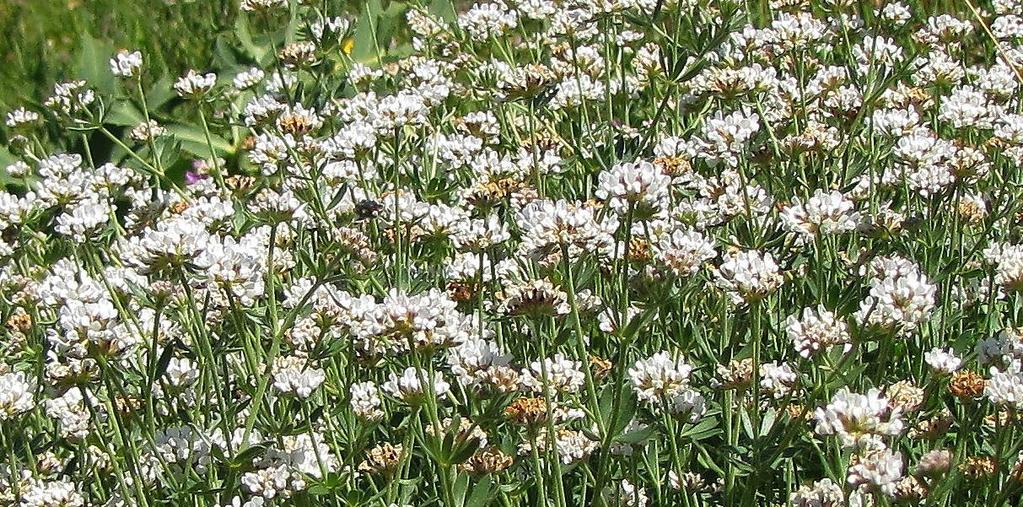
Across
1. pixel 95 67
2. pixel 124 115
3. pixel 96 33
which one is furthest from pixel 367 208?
pixel 96 33

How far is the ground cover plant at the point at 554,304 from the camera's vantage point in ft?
4.80

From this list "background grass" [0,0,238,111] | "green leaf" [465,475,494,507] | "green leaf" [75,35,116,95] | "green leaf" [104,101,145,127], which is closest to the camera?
"green leaf" [465,475,494,507]

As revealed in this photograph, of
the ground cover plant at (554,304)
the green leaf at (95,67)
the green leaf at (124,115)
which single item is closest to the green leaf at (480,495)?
the ground cover plant at (554,304)

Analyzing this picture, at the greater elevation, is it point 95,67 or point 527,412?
point 95,67

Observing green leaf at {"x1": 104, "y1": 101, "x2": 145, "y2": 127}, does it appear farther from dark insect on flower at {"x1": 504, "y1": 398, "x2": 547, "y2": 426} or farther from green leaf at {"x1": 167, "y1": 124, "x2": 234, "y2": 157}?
dark insect on flower at {"x1": 504, "y1": 398, "x2": 547, "y2": 426}

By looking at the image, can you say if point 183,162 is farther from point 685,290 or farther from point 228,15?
point 685,290

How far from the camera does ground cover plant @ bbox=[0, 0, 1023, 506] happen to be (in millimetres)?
1462

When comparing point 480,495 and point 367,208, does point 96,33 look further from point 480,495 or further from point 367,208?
point 480,495

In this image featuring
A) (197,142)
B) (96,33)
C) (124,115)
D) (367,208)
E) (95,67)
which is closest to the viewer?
(367,208)

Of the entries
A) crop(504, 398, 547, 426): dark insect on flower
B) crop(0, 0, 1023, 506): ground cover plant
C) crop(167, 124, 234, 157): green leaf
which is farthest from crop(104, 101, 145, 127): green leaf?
crop(504, 398, 547, 426): dark insect on flower

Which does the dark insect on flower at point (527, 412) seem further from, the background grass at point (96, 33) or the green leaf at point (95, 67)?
the background grass at point (96, 33)

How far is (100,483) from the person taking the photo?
5.81 feet

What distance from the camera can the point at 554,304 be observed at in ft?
4.77

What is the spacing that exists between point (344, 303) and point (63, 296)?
343 mm
